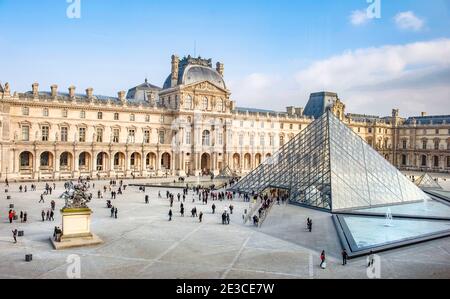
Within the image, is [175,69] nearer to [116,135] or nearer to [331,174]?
[116,135]

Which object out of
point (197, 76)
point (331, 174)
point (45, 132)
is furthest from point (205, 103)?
point (331, 174)

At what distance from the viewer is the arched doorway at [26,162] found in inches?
1696

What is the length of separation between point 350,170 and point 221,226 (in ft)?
40.7

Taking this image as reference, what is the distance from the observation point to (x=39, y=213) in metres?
24.2

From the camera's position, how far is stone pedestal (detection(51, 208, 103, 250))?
57.2 feet

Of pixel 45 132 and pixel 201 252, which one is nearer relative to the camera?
pixel 201 252

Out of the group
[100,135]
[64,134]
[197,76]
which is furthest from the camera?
[197,76]

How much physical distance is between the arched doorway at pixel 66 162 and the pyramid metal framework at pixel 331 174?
19988 millimetres

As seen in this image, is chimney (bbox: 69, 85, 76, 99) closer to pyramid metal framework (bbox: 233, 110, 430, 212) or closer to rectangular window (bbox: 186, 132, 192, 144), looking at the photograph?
rectangular window (bbox: 186, 132, 192, 144)

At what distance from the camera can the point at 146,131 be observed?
172 ft

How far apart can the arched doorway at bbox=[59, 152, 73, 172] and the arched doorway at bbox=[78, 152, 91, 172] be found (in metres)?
1.31

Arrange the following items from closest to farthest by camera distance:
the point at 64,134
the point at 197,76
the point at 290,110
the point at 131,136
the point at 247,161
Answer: the point at 64,134, the point at 131,136, the point at 197,76, the point at 247,161, the point at 290,110

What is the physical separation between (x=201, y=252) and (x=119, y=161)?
35.9 meters

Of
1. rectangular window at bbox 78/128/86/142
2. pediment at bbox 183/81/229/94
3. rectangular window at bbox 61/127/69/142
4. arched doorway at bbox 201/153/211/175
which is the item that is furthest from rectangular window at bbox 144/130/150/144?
rectangular window at bbox 61/127/69/142
